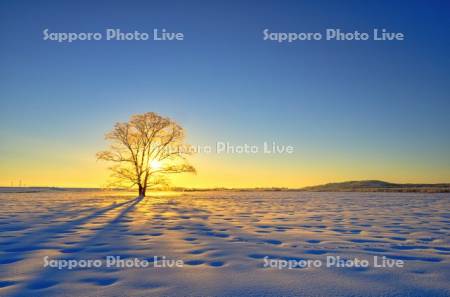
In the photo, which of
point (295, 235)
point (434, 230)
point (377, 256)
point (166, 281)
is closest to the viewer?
point (166, 281)

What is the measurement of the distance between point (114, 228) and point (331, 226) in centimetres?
529

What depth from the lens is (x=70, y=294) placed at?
9.77ft

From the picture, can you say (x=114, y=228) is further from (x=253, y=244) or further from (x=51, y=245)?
(x=253, y=244)

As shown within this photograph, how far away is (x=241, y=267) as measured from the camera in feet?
12.8

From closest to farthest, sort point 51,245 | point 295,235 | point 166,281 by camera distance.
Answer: point 166,281
point 51,245
point 295,235

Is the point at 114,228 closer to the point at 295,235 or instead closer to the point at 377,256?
the point at 295,235

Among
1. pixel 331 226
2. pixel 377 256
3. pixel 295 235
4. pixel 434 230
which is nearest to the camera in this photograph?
pixel 377 256

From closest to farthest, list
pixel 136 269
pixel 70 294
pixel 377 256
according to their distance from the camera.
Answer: pixel 70 294
pixel 136 269
pixel 377 256

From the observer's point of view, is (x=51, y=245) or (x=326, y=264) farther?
(x=51, y=245)

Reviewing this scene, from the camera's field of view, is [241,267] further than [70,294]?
Yes

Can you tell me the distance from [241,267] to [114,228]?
4.35 m

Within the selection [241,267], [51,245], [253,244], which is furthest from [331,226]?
[51,245]

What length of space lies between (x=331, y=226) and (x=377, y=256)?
315 centimetres

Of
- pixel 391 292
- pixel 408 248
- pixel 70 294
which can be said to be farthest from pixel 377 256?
pixel 70 294
